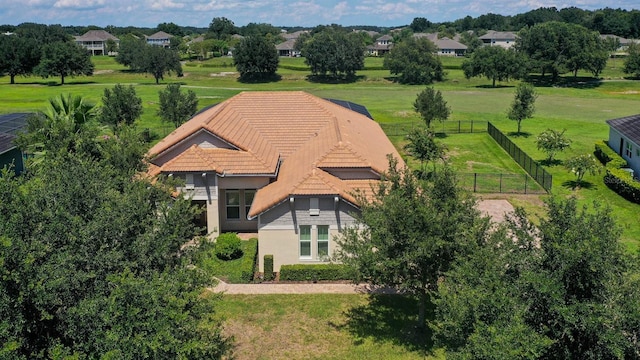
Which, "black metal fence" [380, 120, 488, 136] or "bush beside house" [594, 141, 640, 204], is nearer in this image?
"bush beside house" [594, 141, 640, 204]

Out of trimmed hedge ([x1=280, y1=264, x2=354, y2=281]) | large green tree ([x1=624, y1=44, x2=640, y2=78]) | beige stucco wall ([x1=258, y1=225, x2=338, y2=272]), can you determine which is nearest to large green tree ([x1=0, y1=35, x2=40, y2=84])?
beige stucco wall ([x1=258, y1=225, x2=338, y2=272])

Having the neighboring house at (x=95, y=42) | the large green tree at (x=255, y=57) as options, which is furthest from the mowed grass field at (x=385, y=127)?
the neighboring house at (x=95, y=42)

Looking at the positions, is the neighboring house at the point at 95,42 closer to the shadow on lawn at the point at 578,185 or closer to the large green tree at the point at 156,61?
the large green tree at the point at 156,61

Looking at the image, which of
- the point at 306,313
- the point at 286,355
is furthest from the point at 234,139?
the point at 286,355

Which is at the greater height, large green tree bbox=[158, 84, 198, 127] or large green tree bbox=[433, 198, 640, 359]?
large green tree bbox=[158, 84, 198, 127]

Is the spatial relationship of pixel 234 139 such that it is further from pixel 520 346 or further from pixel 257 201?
pixel 520 346

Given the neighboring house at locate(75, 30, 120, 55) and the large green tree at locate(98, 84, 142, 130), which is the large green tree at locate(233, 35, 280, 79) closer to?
the large green tree at locate(98, 84, 142, 130)

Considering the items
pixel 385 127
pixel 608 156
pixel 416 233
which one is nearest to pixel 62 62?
pixel 385 127
